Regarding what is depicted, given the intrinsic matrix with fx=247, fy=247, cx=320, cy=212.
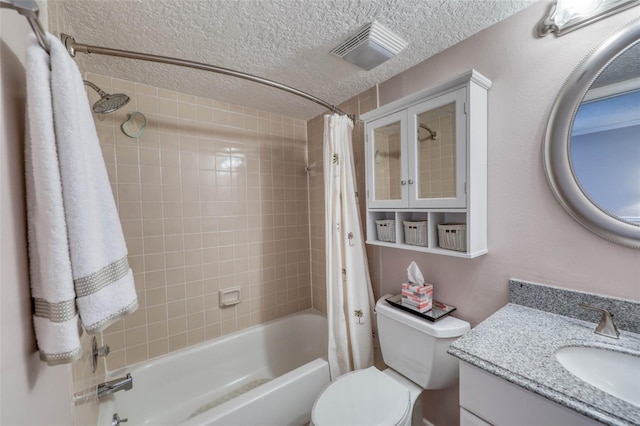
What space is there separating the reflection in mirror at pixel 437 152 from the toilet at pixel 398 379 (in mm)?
654

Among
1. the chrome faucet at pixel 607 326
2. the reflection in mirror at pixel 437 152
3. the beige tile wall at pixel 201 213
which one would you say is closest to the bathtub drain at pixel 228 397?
the beige tile wall at pixel 201 213

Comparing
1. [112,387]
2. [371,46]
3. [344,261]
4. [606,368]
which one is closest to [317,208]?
[344,261]

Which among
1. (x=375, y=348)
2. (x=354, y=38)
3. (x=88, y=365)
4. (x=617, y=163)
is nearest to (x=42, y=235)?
(x=88, y=365)

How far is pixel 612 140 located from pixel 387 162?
2.83 feet

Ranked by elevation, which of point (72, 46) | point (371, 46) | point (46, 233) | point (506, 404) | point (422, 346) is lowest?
point (422, 346)

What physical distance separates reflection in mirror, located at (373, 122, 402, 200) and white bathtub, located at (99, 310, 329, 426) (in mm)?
1101

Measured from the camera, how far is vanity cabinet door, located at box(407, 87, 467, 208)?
1.12m

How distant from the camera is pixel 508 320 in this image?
0.97 meters

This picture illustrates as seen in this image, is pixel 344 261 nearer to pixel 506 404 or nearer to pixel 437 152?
pixel 437 152

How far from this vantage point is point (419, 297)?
1.28 metres

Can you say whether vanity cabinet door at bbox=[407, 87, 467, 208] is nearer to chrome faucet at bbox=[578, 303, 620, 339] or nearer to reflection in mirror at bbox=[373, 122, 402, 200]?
reflection in mirror at bbox=[373, 122, 402, 200]

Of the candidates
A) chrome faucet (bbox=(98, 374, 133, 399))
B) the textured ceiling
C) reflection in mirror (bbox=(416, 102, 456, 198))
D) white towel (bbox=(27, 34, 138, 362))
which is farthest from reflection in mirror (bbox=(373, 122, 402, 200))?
chrome faucet (bbox=(98, 374, 133, 399))

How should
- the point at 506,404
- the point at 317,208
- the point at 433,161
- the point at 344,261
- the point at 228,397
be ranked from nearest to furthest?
the point at 506,404, the point at 433,161, the point at 344,261, the point at 228,397, the point at 317,208

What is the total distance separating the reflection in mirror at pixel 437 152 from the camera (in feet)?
3.81
